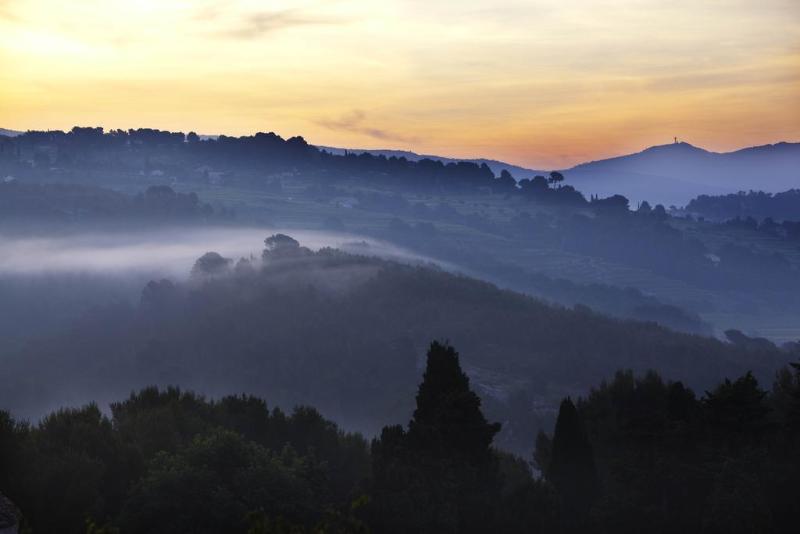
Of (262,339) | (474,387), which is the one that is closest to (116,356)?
(262,339)

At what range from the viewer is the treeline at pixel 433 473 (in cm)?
3831

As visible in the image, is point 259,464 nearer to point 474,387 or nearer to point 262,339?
point 474,387

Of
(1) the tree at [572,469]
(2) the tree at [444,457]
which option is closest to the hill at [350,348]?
(1) the tree at [572,469]

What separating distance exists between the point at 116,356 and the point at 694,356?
97.7 meters

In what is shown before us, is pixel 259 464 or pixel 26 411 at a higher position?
pixel 259 464

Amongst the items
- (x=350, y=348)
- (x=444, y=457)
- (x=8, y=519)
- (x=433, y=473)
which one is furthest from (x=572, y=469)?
(x=350, y=348)

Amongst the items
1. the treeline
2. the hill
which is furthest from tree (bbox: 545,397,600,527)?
the hill

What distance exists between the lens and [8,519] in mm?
23156

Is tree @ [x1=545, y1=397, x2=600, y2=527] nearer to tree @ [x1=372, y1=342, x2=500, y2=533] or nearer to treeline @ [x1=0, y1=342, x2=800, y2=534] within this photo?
treeline @ [x1=0, y1=342, x2=800, y2=534]

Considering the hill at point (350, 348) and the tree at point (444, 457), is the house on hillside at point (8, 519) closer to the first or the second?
the tree at point (444, 457)

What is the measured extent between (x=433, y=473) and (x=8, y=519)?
2747cm

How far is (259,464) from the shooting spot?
1610 inches

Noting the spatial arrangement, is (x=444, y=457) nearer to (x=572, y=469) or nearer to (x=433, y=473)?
(x=433, y=473)

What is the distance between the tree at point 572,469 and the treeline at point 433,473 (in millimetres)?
72
